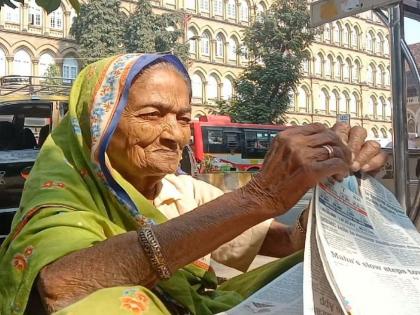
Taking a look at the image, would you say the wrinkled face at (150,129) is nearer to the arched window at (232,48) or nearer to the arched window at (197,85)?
the arched window at (197,85)

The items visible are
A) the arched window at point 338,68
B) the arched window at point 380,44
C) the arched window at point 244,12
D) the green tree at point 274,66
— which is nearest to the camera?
the green tree at point 274,66

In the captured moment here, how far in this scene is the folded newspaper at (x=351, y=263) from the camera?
3.17 feet

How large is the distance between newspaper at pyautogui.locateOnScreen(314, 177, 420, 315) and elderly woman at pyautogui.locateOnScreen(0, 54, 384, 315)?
0.22 feet

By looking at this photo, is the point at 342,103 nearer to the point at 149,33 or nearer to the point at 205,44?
the point at 205,44

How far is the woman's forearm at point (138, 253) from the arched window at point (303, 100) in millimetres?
45002

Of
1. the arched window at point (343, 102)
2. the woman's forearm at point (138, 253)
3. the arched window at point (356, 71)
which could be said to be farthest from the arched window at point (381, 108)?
the woman's forearm at point (138, 253)

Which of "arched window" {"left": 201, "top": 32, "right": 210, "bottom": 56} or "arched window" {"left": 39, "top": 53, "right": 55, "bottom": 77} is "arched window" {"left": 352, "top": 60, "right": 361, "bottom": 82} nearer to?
"arched window" {"left": 201, "top": 32, "right": 210, "bottom": 56}

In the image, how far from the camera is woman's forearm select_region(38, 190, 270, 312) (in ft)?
3.43

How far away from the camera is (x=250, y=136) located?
867 inches

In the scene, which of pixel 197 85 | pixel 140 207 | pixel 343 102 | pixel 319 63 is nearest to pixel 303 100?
pixel 319 63

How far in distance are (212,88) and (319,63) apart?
10842 millimetres

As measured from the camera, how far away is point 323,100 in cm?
4731

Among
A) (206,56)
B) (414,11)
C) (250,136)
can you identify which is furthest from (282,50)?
(414,11)

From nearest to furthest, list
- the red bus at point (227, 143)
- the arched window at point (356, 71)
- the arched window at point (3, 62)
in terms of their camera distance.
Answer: the red bus at point (227, 143) → the arched window at point (3, 62) → the arched window at point (356, 71)
